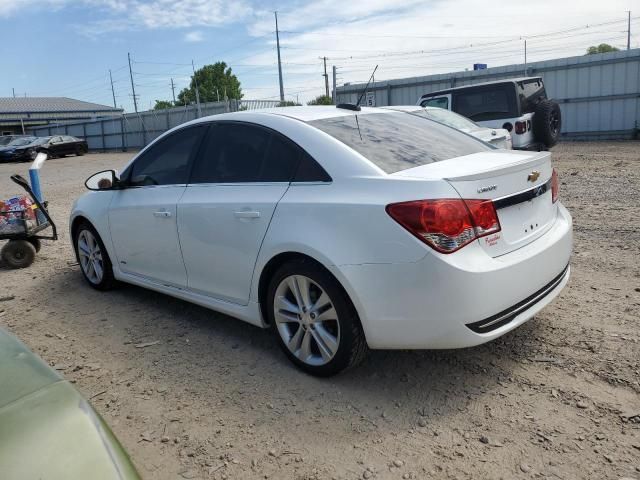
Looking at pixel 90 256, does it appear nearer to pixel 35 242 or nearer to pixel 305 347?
pixel 35 242

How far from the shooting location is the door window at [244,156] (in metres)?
3.43

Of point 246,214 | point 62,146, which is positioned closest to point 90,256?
point 246,214

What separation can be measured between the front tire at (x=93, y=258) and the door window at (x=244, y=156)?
1.56 m

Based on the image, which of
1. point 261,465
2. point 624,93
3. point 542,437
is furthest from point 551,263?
point 624,93

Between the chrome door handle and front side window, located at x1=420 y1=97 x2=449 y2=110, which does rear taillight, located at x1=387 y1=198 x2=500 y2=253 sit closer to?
the chrome door handle

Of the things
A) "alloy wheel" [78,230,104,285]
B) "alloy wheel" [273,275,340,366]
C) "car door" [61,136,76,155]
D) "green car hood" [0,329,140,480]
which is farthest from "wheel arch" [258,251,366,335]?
"car door" [61,136,76,155]

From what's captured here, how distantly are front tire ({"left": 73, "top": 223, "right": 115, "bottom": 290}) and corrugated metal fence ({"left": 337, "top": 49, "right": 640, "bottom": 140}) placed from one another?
17333 millimetres

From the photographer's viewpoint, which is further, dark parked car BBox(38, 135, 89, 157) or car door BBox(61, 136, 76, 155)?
car door BBox(61, 136, 76, 155)

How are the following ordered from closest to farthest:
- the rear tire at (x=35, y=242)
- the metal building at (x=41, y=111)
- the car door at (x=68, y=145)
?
the rear tire at (x=35, y=242)
the car door at (x=68, y=145)
the metal building at (x=41, y=111)

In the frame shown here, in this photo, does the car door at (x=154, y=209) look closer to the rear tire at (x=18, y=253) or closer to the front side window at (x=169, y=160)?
the front side window at (x=169, y=160)

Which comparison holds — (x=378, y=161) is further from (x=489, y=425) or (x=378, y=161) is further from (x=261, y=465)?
(x=261, y=465)

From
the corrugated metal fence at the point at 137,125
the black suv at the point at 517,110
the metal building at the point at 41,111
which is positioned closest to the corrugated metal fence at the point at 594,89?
→ the black suv at the point at 517,110

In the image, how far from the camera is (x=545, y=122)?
11.0 m

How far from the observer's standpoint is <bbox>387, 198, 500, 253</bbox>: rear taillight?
2705 millimetres
